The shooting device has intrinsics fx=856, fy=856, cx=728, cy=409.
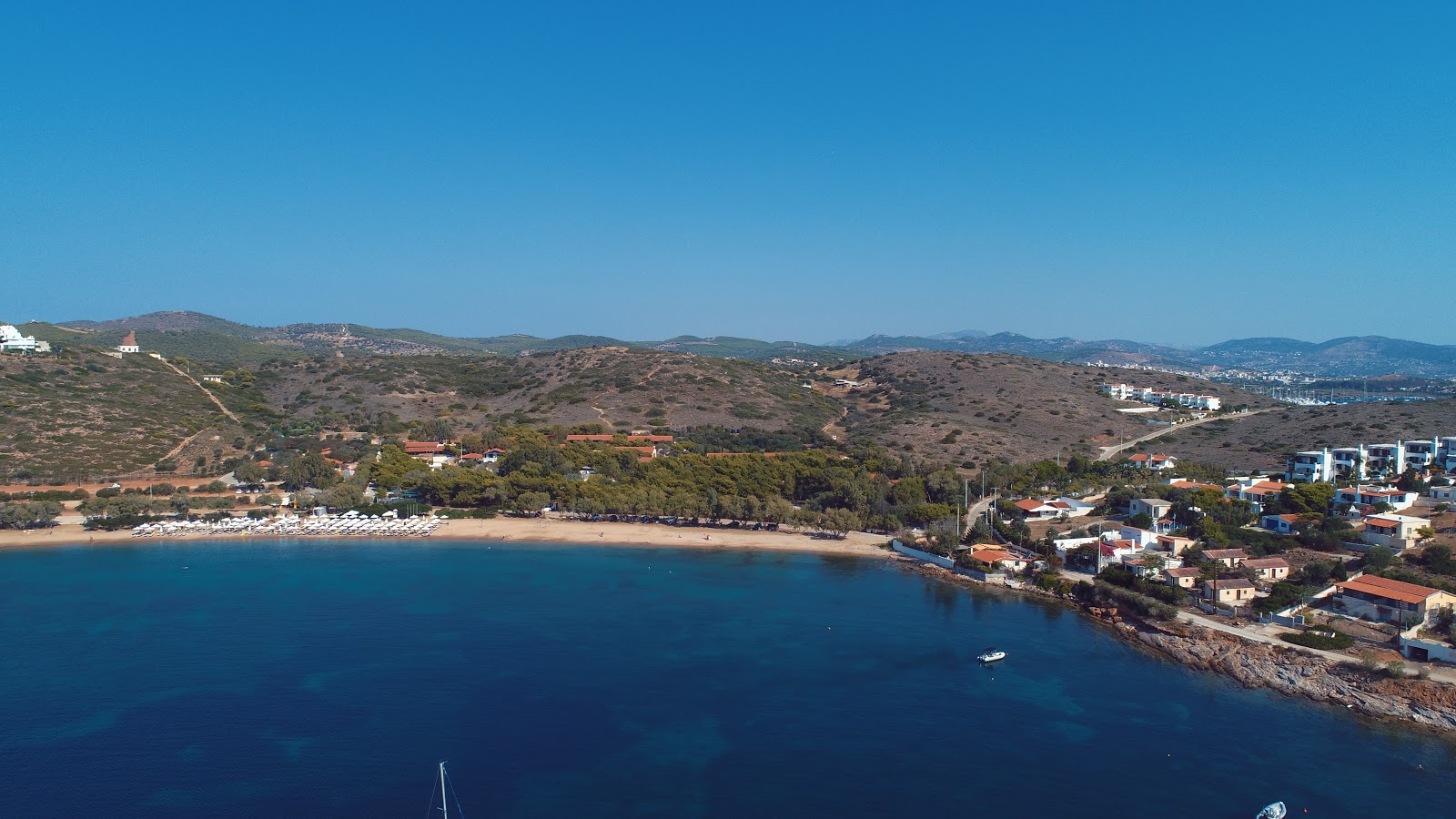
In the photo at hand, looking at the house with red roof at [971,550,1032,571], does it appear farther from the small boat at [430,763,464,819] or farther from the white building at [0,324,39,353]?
the white building at [0,324,39,353]

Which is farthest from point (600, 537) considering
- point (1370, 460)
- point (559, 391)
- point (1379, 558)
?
point (1370, 460)

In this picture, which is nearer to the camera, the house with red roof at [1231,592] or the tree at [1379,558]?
the house with red roof at [1231,592]

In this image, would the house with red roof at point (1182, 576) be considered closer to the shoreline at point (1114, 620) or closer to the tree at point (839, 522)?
the shoreline at point (1114, 620)

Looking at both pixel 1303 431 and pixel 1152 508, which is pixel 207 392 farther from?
pixel 1303 431

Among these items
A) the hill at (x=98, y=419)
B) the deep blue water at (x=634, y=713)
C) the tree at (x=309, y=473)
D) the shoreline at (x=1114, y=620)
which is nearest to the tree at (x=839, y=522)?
the shoreline at (x=1114, y=620)

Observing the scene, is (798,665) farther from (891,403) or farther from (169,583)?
(891,403)

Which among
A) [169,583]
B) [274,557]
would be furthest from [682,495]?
[169,583]
